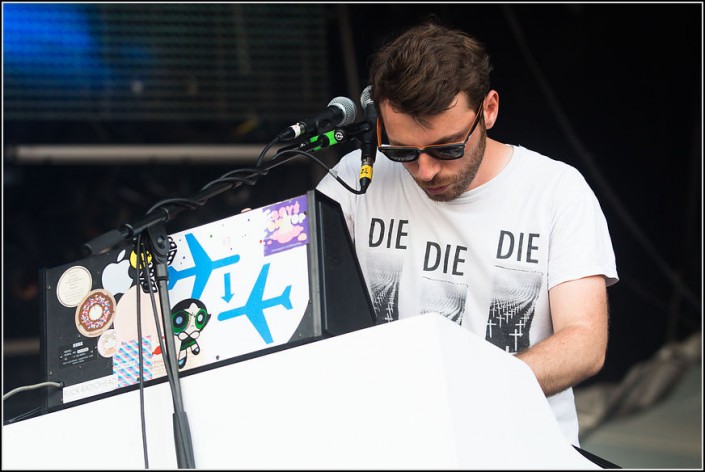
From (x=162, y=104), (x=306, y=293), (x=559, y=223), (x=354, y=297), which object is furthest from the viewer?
(x=162, y=104)

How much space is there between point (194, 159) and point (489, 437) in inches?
150

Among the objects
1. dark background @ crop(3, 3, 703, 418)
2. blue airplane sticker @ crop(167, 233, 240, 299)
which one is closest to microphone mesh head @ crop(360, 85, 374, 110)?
blue airplane sticker @ crop(167, 233, 240, 299)

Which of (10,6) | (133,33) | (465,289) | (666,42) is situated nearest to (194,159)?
(133,33)

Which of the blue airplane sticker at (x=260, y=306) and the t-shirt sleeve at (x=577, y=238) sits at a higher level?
the t-shirt sleeve at (x=577, y=238)

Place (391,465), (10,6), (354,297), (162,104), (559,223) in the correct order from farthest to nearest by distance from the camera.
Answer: (162,104)
(10,6)
(559,223)
(354,297)
(391,465)

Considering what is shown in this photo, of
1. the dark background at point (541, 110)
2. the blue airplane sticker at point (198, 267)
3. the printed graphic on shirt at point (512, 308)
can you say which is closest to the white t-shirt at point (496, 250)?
the printed graphic on shirt at point (512, 308)

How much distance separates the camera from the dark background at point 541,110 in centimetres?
436

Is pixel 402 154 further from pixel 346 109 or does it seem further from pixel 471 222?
pixel 471 222

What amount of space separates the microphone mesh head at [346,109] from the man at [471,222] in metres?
0.10

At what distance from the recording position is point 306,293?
4.99ft

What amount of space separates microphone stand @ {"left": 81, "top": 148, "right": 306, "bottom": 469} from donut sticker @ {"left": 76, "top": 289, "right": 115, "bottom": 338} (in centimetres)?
20

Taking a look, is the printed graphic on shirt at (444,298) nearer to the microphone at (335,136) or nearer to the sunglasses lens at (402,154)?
the sunglasses lens at (402,154)

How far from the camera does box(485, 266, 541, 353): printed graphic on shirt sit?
2113 mm

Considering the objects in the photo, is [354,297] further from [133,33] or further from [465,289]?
[133,33]
